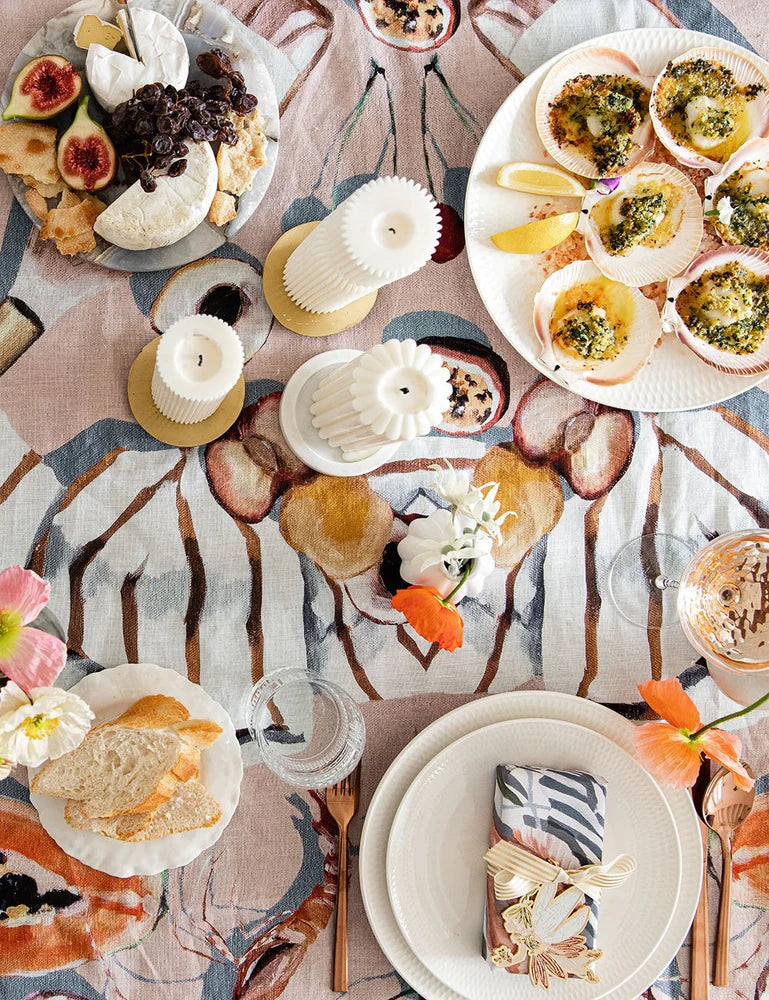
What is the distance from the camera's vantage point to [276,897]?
103cm

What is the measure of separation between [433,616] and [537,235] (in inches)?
19.5

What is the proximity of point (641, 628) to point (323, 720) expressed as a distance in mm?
430

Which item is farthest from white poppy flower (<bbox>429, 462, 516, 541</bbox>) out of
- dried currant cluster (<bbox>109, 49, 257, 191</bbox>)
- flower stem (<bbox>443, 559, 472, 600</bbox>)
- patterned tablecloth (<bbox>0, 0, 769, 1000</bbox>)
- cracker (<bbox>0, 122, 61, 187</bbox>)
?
cracker (<bbox>0, 122, 61, 187</bbox>)

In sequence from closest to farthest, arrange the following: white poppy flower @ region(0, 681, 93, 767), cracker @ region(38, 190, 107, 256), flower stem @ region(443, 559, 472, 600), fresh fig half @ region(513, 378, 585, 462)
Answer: white poppy flower @ region(0, 681, 93, 767), flower stem @ region(443, 559, 472, 600), cracker @ region(38, 190, 107, 256), fresh fig half @ region(513, 378, 585, 462)

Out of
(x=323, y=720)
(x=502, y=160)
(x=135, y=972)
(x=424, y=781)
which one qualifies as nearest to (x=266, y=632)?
(x=323, y=720)

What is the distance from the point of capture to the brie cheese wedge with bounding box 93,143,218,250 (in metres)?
0.99

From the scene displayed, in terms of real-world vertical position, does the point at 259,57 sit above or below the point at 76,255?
above

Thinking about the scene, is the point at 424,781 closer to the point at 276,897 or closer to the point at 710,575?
the point at 276,897

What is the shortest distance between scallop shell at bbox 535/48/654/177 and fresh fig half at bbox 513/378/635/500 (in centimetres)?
28

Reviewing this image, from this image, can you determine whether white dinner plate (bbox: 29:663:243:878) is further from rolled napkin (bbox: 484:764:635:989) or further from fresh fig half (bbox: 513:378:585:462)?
fresh fig half (bbox: 513:378:585:462)

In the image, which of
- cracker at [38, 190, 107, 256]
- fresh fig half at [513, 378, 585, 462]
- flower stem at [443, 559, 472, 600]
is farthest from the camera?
fresh fig half at [513, 378, 585, 462]

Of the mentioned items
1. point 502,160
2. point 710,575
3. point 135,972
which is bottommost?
point 135,972

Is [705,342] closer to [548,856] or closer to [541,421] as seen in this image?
[541,421]

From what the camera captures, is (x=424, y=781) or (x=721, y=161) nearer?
(x=424, y=781)
